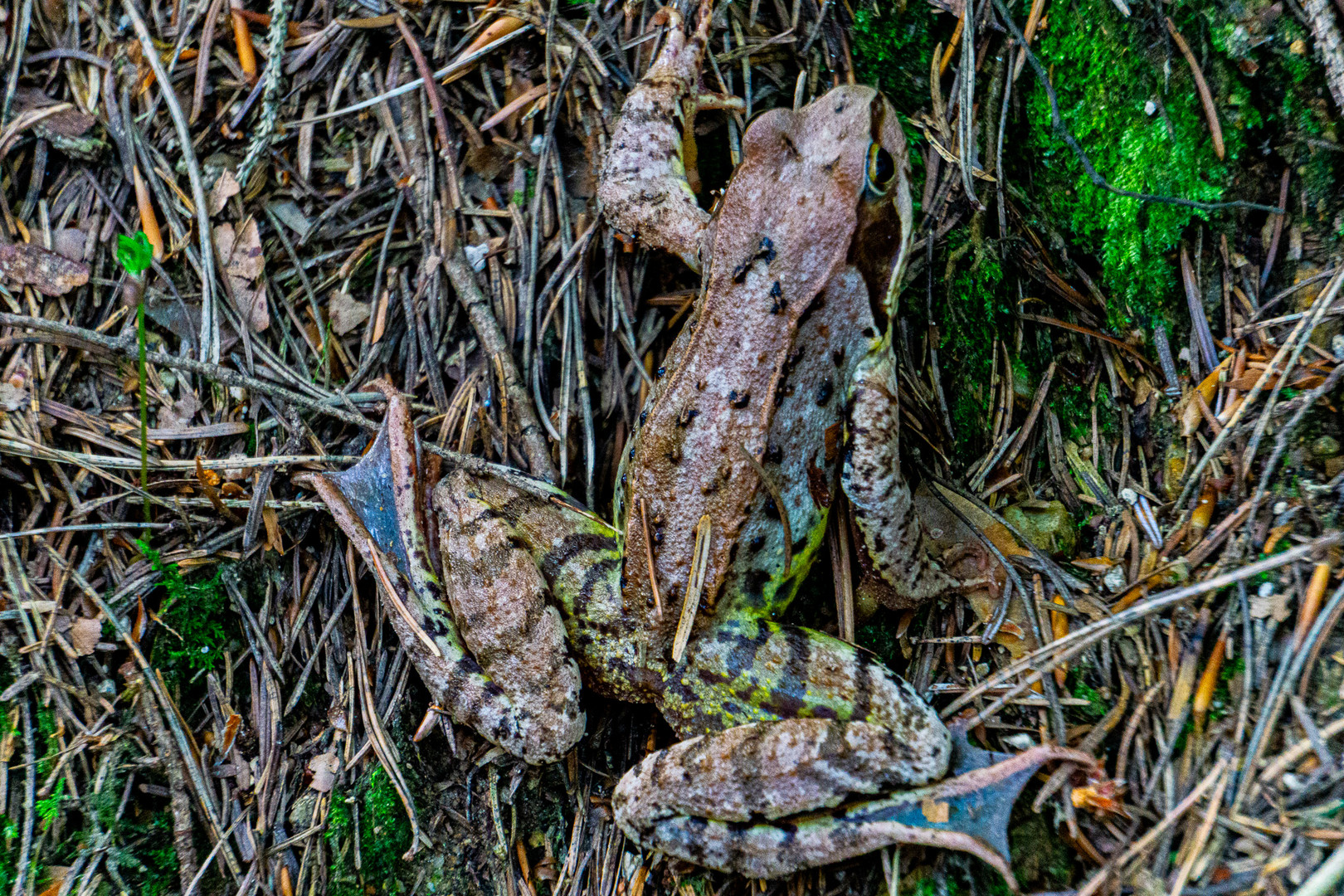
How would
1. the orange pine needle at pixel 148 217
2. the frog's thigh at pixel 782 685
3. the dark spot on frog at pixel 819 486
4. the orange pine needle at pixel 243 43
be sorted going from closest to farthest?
the frog's thigh at pixel 782 685 < the dark spot on frog at pixel 819 486 < the orange pine needle at pixel 148 217 < the orange pine needle at pixel 243 43

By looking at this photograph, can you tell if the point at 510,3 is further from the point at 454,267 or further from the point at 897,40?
the point at 897,40

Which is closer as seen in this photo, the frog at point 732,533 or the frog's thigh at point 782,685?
the frog's thigh at point 782,685

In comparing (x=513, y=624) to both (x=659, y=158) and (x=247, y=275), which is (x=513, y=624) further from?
(x=659, y=158)

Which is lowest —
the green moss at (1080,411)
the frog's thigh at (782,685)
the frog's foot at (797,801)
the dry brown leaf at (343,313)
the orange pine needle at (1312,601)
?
the frog's foot at (797,801)

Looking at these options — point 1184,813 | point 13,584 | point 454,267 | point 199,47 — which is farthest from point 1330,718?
point 199,47

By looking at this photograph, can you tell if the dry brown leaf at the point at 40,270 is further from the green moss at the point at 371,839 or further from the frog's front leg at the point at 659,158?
the green moss at the point at 371,839

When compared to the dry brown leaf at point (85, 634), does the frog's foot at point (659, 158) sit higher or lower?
higher

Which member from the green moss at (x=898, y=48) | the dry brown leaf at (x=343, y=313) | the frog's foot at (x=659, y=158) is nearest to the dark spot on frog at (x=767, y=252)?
the frog's foot at (x=659, y=158)

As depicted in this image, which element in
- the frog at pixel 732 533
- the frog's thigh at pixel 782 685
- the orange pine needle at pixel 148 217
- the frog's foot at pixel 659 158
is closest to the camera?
the frog's thigh at pixel 782 685
